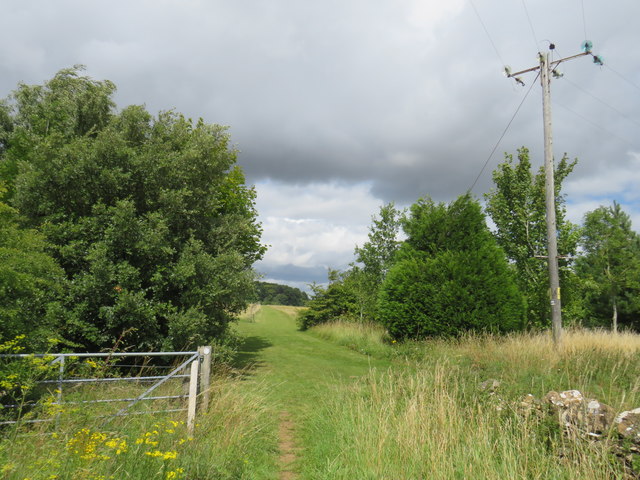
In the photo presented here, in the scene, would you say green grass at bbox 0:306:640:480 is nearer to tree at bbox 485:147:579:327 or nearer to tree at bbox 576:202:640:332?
tree at bbox 485:147:579:327

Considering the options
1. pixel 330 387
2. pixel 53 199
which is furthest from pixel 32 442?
pixel 53 199

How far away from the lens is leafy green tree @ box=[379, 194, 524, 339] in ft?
38.7

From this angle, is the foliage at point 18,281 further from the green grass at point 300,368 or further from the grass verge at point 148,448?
the green grass at point 300,368

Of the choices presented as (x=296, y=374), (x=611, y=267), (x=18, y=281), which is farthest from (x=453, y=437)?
(x=611, y=267)

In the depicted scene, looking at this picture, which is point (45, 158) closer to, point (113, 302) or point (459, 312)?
point (113, 302)

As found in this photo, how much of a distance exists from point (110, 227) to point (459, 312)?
987 centimetres

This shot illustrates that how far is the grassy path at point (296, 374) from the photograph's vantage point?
5.89 meters

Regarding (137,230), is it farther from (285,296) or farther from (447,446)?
(285,296)

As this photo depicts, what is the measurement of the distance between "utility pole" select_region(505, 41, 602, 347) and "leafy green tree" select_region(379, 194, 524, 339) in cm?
173

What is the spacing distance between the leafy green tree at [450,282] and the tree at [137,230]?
17.0ft

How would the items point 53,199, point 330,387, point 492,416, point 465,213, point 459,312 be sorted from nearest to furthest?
1. point 492,416
2. point 330,387
3. point 53,199
4. point 459,312
5. point 465,213

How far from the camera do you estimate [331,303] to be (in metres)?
23.9

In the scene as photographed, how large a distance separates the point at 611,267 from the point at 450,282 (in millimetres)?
19338

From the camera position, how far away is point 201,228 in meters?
10.3
